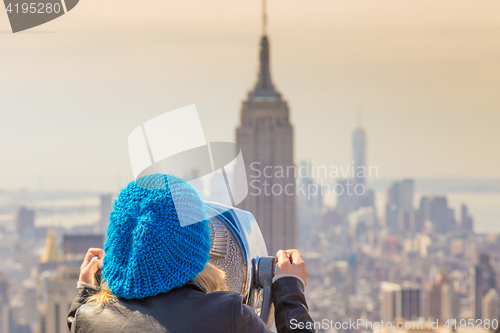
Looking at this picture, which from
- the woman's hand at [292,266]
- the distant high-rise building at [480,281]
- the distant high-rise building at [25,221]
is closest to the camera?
the woman's hand at [292,266]

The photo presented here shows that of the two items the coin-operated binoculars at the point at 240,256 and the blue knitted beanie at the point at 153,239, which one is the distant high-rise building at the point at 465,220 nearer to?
the coin-operated binoculars at the point at 240,256

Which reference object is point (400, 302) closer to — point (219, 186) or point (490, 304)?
point (490, 304)

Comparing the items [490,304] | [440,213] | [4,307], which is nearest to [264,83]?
[440,213]

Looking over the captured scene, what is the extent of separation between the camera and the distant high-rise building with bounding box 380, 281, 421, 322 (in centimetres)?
2727

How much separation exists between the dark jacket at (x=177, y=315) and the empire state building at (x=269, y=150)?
82.8 feet

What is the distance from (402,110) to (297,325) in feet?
125

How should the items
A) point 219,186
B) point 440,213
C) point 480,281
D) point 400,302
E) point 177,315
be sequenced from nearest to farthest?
point 177,315 < point 219,186 < point 400,302 < point 480,281 < point 440,213

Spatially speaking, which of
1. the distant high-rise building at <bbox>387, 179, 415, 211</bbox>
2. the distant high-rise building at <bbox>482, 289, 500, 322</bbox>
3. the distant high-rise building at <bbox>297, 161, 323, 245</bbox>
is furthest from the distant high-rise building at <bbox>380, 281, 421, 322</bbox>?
the distant high-rise building at <bbox>387, 179, 415, 211</bbox>

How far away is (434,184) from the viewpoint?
Result: 108 ft

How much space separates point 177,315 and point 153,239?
9 cm

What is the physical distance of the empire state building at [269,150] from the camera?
2703cm

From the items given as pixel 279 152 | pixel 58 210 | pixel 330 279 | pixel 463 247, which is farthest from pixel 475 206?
pixel 58 210

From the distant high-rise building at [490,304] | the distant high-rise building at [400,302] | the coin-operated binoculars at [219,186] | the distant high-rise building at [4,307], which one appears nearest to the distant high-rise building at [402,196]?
the distant high-rise building at [400,302]

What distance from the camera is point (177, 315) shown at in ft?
2.18
